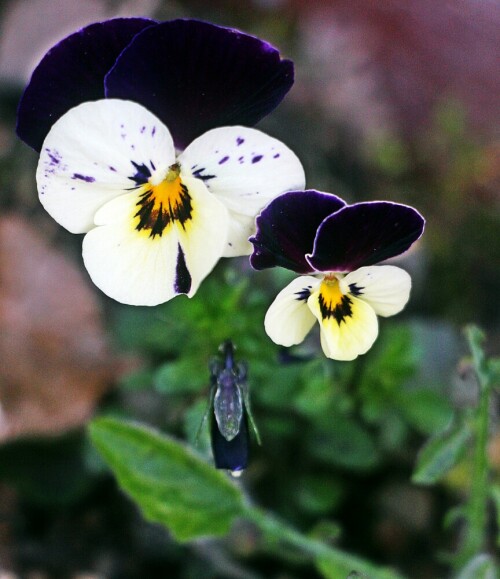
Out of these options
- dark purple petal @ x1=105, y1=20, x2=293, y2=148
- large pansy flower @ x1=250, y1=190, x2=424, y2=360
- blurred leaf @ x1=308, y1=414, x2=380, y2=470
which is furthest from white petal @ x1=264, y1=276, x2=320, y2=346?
blurred leaf @ x1=308, y1=414, x2=380, y2=470

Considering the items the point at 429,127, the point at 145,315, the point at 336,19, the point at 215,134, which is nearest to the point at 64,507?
the point at 145,315

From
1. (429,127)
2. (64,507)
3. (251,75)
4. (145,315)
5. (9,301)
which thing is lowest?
(64,507)

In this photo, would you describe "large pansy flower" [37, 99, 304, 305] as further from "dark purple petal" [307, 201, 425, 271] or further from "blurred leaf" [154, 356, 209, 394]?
"blurred leaf" [154, 356, 209, 394]

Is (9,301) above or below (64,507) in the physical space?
above

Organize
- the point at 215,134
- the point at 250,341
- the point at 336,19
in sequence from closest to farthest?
the point at 215,134 → the point at 250,341 → the point at 336,19

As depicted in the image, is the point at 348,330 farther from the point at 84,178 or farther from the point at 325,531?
the point at 325,531

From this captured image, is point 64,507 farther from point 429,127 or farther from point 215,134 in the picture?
point 429,127
